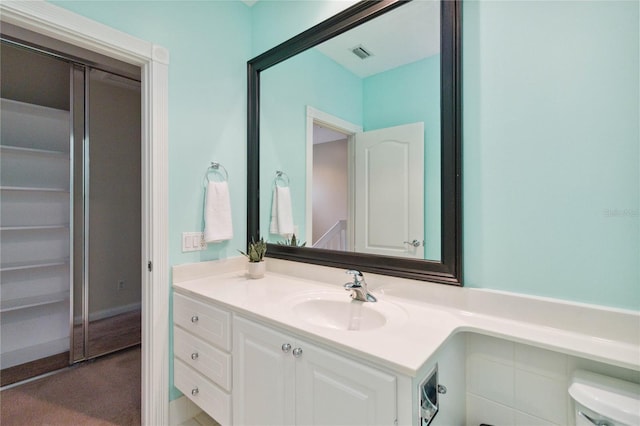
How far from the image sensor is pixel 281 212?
189cm

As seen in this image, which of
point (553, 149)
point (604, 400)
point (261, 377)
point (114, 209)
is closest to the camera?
point (604, 400)

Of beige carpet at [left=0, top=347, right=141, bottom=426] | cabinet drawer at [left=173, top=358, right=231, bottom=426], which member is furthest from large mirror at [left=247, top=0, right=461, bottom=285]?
beige carpet at [left=0, top=347, right=141, bottom=426]

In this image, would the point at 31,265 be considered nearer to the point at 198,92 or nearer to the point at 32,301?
the point at 32,301

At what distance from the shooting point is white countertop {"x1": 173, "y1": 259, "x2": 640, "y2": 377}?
84 centimetres

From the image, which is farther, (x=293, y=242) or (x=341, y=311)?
(x=293, y=242)

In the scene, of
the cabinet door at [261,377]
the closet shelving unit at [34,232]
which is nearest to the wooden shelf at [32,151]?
the closet shelving unit at [34,232]

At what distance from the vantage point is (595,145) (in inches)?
36.4

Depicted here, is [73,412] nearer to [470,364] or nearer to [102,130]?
[470,364]

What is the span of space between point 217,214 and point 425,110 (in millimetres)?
1253

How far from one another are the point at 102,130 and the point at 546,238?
3.64 metres

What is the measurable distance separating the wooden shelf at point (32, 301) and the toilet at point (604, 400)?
3.26m

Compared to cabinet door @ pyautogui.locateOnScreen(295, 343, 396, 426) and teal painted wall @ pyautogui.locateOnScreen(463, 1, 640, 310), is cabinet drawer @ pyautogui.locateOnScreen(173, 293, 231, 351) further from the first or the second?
teal painted wall @ pyautogui.locateOnScreen(463, 1, 640, 310)

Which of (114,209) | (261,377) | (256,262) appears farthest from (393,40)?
(114,209)

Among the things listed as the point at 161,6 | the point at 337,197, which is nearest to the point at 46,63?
the point at 161,6
